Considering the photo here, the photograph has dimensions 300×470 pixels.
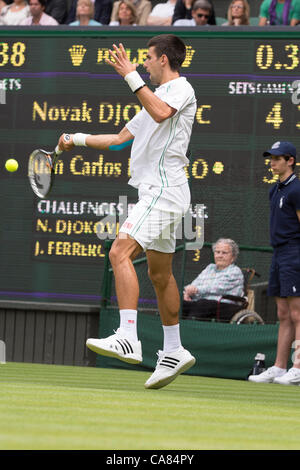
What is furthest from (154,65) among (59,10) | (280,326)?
(59,10)

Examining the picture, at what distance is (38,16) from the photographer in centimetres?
1230

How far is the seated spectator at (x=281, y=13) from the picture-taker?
1126 cm

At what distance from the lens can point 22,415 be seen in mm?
4492

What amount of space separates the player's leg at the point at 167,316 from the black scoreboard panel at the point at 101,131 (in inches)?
143

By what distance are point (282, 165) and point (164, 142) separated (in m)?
2.72

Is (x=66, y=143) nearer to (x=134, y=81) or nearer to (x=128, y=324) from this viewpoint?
(x=134, y=81)

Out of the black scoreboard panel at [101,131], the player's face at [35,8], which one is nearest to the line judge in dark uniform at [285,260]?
the black scoreboard panel at [101,131]

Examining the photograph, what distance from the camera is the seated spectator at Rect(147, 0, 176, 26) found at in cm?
1215

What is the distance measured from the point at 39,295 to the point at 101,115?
192 cm

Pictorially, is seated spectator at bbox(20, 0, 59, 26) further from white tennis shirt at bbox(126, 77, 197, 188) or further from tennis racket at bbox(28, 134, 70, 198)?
white tennis shirt at bbox(126, 77, 197, 188)

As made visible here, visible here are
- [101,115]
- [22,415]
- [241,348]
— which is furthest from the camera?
[101,115]

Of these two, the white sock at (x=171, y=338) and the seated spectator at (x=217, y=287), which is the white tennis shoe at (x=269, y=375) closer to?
the seated spectator at (x=217, y=287)
